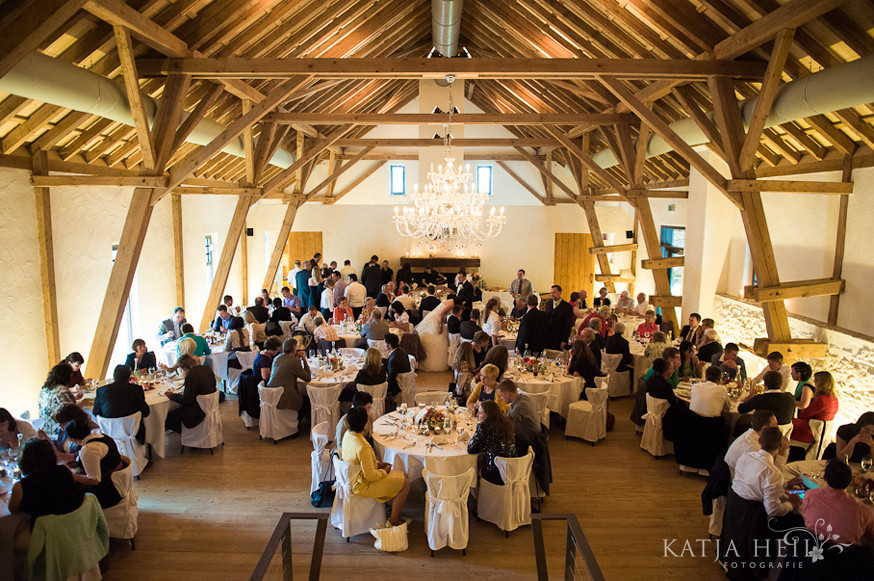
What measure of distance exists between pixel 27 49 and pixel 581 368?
6597 millimetres

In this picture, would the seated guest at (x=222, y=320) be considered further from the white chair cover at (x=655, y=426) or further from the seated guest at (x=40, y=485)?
the white chair cover at (x=655, y=426)

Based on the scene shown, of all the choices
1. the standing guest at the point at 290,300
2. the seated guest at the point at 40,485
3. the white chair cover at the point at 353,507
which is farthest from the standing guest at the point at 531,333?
the seated guest at the point at 40,485

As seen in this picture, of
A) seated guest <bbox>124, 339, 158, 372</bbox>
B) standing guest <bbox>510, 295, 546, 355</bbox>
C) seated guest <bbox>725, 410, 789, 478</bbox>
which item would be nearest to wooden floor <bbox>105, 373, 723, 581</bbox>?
seated guest <bbox>725, 410, 789, 478</bbox>

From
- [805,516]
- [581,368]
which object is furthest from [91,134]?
[805,516]

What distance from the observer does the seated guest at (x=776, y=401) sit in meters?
5.68

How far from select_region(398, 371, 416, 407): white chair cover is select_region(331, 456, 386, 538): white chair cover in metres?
2.58

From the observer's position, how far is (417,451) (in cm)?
517

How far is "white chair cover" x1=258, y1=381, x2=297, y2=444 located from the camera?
23.2 feet

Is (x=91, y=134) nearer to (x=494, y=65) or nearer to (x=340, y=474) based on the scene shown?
(x=494, y=65)

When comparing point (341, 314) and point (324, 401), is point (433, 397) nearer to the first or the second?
point (324, 401)

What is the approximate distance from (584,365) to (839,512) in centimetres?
387

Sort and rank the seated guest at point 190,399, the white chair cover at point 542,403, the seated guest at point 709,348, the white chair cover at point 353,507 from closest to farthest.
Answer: the white chair cover at point 353,507 → the seated guest at point 190,399 → the white chair cover at point 542,403 → the seated guest at point 709,348

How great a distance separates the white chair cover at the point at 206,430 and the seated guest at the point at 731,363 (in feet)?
20.4

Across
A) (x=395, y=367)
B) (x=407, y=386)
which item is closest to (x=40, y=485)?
(x=395, y=367)
